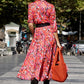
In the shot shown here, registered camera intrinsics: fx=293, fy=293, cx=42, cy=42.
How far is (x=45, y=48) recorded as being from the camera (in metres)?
4.41

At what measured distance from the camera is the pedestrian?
435 cm

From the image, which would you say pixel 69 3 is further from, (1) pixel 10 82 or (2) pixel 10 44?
(1) pixel 10 82

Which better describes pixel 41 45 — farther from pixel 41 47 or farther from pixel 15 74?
pixel 15 74

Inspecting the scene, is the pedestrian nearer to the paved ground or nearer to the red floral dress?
the red floral dress

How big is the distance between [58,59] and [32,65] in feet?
1.30

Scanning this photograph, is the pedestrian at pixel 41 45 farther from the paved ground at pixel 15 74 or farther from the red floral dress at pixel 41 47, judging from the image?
the paved ground at pixel 15 74

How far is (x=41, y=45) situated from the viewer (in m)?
4.42

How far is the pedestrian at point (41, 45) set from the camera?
14.3 feet

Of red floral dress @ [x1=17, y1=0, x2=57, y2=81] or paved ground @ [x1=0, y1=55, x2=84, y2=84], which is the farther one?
paved ground @ [x1=0, y1=55, x2=84, y2=84]

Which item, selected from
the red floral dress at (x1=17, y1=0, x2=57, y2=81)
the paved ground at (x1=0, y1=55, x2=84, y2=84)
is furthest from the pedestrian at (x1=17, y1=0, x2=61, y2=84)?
the paved ground at (x1=0, y1=55, x2=84, y2=84)

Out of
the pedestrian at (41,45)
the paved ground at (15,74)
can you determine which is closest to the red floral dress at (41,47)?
the pedestrian at (41,45)

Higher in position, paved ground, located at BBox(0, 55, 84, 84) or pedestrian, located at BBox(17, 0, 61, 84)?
pedestrian, located at BBox(17, 0, 61, 84)

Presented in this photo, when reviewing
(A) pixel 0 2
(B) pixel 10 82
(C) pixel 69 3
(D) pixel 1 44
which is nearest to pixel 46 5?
(B) pixel 10 82

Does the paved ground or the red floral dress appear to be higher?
the red floral dress
